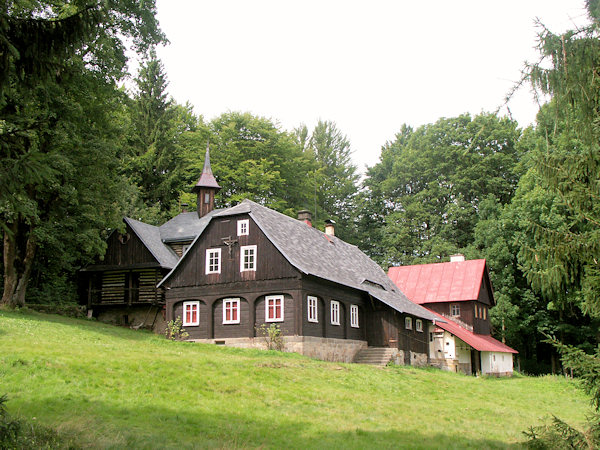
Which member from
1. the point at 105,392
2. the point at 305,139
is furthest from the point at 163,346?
the point at 305,139

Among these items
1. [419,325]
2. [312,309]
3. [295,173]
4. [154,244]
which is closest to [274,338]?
[312,309]

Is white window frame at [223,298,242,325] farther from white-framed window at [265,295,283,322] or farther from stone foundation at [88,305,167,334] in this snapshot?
stone foundation at [88,305,167,334]

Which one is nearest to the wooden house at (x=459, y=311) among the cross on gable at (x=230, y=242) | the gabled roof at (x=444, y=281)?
the gabled roof at (x=444, y=281)

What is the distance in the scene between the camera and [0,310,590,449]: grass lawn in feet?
40.0

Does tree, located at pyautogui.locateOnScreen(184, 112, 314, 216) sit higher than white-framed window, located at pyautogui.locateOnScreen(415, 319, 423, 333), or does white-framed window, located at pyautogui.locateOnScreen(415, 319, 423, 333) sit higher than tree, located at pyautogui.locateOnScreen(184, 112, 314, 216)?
tree, located at pyautogui.locateOnScreen(184, 112, 314, 216)

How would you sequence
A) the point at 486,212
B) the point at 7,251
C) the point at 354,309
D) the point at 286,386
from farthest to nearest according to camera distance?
the point at 486,212 < the point at 354,309 < the point at 7,251 < the point at 286,386

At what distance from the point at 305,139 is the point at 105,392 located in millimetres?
51953

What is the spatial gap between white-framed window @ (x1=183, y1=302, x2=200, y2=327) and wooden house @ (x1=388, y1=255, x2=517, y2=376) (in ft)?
50.4

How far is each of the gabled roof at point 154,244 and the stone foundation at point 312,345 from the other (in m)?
8.58

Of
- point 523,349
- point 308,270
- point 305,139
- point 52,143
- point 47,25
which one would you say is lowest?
point 523,349

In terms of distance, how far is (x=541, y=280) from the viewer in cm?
1084

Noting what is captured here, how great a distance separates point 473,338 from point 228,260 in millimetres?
17541

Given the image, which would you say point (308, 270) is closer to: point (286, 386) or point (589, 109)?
point (286, 386)

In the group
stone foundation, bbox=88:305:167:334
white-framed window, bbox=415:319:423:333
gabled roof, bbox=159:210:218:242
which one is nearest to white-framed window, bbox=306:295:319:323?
white-framed window, bbox=415:319:423:333
